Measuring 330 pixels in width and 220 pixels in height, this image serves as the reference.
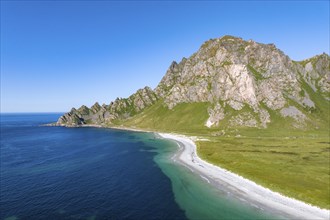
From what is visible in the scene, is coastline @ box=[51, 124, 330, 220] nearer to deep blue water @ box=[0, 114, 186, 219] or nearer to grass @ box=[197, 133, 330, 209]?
grass @ box=[197, 133, 330, 209]

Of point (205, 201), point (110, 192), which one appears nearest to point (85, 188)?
point (110, 192)

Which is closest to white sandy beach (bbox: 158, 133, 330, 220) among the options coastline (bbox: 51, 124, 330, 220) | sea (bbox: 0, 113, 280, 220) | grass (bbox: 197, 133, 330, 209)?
coastline (bbox: 51, 124, 330, 220)

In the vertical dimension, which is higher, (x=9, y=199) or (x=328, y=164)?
(x=328, y=164)

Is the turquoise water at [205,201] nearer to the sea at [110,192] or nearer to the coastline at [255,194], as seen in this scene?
the sea at [110,192]

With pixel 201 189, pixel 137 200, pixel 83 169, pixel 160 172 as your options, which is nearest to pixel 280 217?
pixel 201 189

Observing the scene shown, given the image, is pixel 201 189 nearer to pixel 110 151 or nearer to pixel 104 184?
pixel 104 184
